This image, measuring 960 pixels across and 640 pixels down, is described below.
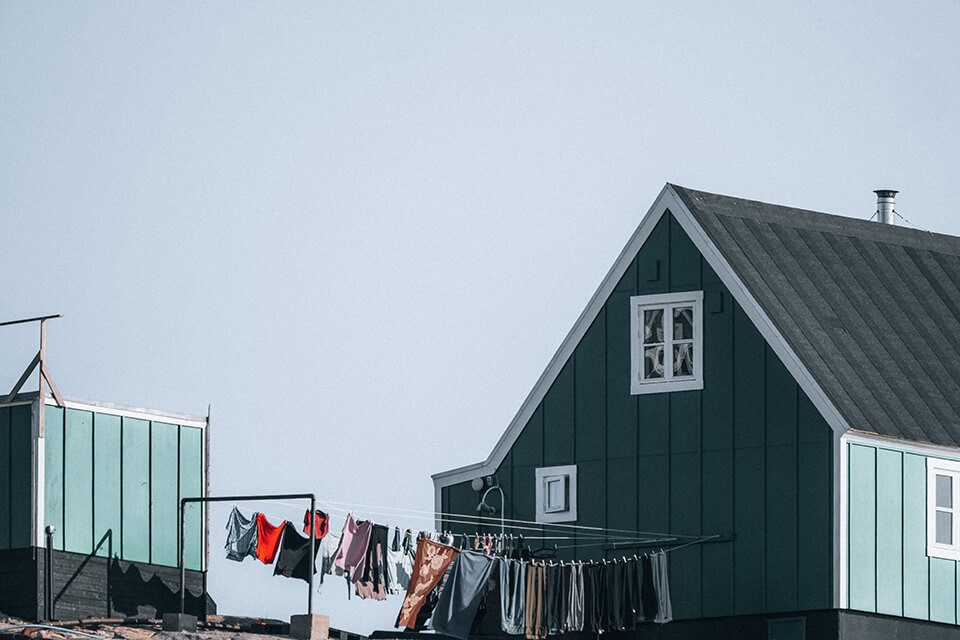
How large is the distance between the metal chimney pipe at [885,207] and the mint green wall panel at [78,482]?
50.0ft

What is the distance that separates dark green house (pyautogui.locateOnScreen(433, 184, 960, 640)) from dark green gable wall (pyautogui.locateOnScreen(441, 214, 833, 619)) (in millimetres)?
36

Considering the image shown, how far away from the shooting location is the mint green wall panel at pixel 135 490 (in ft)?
142

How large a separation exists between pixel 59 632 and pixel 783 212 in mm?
14774

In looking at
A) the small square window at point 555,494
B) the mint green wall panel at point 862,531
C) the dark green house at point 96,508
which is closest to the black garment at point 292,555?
the dark green house at point 96,508

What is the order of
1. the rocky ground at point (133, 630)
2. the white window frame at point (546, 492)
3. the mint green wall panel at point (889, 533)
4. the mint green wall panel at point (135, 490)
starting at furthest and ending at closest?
the white window frame at point (546, 492)
the mint green wall panel at point (135, 490)
the mint green wall panel at point (889, 533)
the rocky ground at point (133, 630)

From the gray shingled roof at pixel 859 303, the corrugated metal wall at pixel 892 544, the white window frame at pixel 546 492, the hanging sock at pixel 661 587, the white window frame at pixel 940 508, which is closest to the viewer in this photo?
the corrugated metal wall at pixel 892 544

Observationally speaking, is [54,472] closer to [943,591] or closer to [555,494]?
[555,494]

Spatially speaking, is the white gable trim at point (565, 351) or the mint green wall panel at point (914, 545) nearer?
the mint green wall panel at point (914, 545)

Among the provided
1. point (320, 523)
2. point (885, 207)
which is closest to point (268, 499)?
point (320, 523)

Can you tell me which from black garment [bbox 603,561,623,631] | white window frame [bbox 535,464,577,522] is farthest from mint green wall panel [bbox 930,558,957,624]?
white window frame [bbox 535,464,577,522]

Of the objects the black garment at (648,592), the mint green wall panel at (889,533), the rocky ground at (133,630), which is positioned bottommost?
the rocky ground at (133,630)

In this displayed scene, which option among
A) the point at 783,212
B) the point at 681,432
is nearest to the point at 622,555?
the point at 681,432

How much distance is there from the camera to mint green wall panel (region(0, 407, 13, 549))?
41.9 metres

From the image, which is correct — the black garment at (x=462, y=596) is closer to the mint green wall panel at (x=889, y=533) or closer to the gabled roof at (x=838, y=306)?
the gabled roof at (x=838, y=306)
